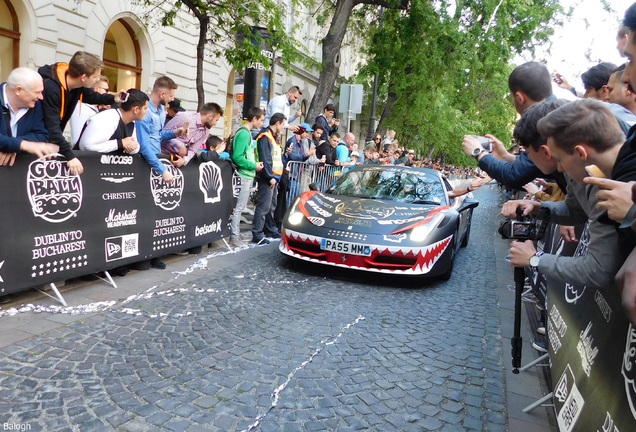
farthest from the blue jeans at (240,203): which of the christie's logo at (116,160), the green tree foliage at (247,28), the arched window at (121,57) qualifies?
the arched window at (121,57)

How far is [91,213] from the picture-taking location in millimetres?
4883

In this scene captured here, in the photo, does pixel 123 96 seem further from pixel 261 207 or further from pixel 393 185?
pixel 393 185

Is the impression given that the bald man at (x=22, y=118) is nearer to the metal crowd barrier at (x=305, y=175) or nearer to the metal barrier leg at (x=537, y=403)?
the metal barrier leg at (x=537, y=403)

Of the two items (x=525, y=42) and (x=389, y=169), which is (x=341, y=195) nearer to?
(x=389, y=169)

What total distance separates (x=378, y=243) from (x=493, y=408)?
2826 millimetres

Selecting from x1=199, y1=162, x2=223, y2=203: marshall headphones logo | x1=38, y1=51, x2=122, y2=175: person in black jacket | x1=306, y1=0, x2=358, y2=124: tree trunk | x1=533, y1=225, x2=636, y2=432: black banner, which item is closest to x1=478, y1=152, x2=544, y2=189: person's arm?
x1=533, y1=225, x2=636, y2=432: black banner

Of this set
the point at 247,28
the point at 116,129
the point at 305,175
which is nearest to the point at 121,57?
the point at 247,28

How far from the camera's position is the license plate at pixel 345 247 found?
A: 5.93 meters

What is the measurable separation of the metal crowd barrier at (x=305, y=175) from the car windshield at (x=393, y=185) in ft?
5.60

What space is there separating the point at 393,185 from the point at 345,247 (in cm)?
182

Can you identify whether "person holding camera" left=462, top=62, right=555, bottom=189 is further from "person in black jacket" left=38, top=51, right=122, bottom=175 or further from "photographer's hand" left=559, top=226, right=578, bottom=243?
"person in black jacket" left=38, top=51, right=122, bottom=175

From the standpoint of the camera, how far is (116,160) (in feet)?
17.1

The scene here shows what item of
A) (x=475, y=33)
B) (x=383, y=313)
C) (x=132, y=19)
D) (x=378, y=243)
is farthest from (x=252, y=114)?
(x=475, y=33)

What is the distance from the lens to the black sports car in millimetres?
5949
